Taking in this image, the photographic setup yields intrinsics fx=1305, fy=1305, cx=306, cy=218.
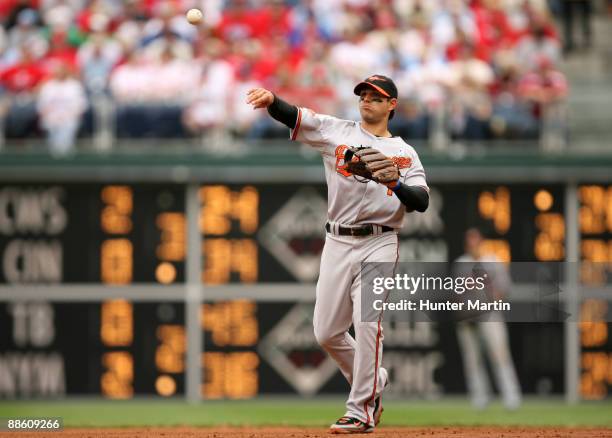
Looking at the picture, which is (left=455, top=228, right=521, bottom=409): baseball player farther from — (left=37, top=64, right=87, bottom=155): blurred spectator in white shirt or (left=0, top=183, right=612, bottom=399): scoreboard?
(left=37, top=64, right=87, bottom=155): blurred spectator in white shirt

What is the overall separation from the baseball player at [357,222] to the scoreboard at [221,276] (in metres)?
6.92

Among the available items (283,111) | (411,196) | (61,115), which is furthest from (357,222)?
(61,115)

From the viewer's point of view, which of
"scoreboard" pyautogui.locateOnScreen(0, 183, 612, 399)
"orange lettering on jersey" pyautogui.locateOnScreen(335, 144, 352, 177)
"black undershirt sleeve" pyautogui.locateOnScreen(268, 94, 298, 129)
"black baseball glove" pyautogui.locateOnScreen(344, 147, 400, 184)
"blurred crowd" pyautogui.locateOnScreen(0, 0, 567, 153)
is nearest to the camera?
"black baseball glove" pyautogui.locateOnScreen(344, 147, 400, 184)

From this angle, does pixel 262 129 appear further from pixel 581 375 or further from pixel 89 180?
pixel 581 375

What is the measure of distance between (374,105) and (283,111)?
0.60 meters

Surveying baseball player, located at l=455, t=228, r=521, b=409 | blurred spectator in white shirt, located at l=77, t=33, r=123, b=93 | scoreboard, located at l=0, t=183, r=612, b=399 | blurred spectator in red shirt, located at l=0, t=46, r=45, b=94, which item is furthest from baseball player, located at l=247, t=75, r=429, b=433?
blurred spectator in red shirt, located at l=0, t=46, r=45, b=94

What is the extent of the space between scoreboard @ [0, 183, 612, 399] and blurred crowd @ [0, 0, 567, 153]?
90cm

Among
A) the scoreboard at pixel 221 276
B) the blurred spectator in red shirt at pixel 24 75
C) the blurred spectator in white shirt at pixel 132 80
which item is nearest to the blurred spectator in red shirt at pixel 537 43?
the scoreboard at pixel 221 276

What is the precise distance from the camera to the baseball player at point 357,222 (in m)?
8.23

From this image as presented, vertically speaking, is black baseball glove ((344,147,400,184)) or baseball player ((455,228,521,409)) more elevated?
black baseball glove ((344,147,400,184))

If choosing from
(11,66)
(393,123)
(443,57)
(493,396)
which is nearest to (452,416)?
(493,396)

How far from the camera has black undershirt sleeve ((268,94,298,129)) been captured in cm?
812

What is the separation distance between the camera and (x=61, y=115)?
617 inches

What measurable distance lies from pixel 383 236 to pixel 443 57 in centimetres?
861
